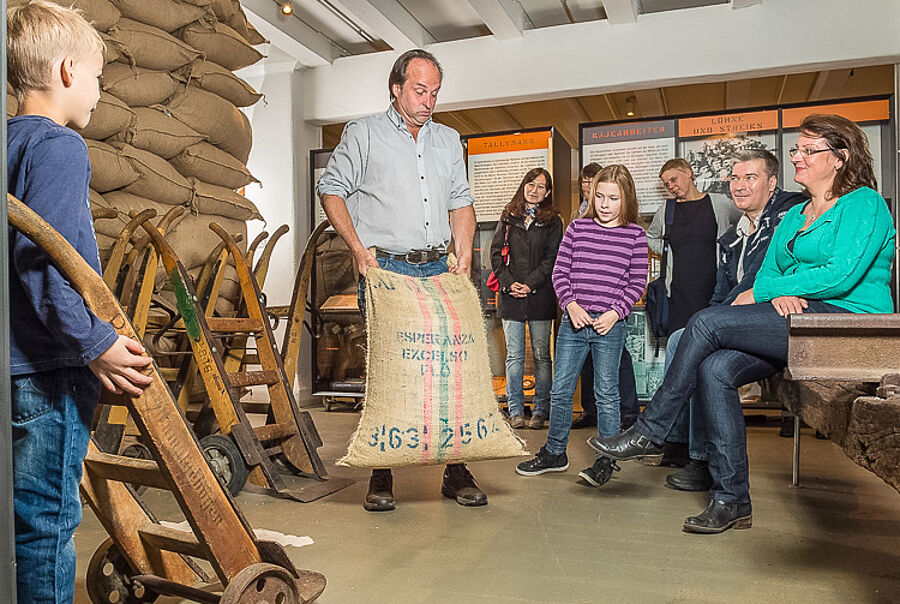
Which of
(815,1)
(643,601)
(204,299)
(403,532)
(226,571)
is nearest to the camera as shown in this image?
(226,571)

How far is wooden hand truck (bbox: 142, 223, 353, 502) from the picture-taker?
8.73ft

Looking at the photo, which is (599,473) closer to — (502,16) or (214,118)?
(214,118)

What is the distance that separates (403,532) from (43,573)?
1226 millimetres

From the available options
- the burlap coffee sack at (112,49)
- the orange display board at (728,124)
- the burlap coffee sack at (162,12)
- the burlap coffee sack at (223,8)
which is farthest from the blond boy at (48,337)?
the orange display board at (728,124)

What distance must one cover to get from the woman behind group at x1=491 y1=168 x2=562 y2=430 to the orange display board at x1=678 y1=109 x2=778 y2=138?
104cm

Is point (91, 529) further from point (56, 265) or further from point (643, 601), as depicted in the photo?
point (643, 601)

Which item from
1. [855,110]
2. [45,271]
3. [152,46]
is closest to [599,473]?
[45,271]

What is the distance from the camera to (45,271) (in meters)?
1.17

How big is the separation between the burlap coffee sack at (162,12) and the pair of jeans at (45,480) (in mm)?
2798

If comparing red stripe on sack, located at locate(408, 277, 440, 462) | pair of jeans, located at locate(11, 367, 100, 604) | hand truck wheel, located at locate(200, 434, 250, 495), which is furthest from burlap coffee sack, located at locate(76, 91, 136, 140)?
pair of jeans, located at locate(11, 367, 100, 604)

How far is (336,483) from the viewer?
9.44 ft

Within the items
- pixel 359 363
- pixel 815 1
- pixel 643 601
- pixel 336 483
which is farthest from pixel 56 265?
pixel 815 1

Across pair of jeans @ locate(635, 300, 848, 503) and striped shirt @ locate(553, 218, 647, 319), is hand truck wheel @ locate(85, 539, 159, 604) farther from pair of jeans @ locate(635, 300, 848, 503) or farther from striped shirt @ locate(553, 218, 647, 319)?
striped shirt @ locate(553, 218, 647, 319)

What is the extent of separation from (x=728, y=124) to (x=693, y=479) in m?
2.89
